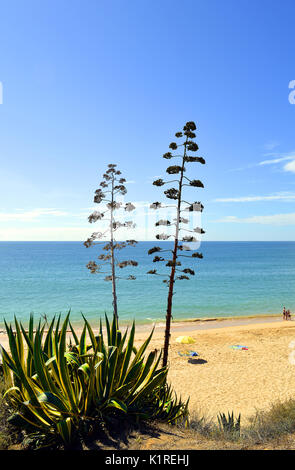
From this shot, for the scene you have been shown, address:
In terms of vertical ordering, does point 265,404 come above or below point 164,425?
below

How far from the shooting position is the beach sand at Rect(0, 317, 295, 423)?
44.4 ft

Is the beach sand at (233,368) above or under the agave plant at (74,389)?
under

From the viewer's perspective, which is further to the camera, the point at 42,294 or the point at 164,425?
the point at 42,294

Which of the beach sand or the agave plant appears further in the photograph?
the beach sand

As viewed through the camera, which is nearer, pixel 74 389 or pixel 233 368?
pixel 74 389

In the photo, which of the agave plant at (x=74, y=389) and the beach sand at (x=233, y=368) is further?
the beach sand at (x=233, y=368)

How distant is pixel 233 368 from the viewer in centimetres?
1819

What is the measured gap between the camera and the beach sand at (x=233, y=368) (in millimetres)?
13539

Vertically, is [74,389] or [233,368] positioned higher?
[74,389]

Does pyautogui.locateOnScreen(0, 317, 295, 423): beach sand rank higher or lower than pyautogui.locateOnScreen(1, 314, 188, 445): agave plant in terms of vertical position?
lower

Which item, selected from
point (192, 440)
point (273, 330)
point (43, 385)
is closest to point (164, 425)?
point (192, 440)
